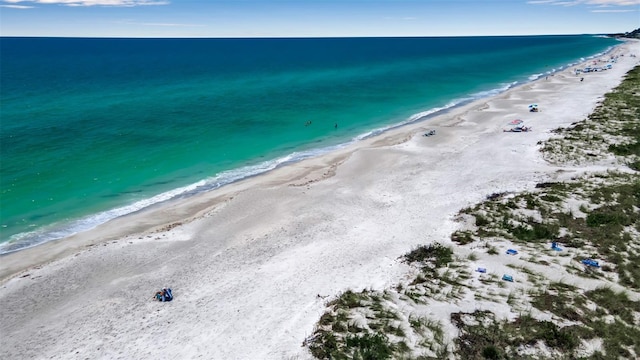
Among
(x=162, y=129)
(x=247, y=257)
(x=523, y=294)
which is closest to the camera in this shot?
(x=523, y=294)

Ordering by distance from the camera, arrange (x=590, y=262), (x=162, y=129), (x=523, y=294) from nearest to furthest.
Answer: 1. (x=523, y=294)
2. (x=590, y=262)
3. (x=162, y=129)

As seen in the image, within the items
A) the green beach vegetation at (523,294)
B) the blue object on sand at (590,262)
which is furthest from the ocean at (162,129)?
the blue object on sand at (590,262)

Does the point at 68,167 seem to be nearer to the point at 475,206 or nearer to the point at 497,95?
the point at 475,206

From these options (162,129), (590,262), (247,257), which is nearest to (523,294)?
(590,262)

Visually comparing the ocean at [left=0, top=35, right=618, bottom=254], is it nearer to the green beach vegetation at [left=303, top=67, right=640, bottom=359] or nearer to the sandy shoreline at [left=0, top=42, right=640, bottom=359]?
the sandy shoreline at [left=0, top=42, right=640, bottom=359]

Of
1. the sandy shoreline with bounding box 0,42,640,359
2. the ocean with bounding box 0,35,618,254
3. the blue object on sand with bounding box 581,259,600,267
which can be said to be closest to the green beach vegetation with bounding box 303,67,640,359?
the blue object on sand with bounding box 581,259,600,267

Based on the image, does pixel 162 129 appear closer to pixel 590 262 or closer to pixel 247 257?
pixel 247 257

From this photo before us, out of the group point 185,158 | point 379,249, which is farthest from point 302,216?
point 185,158
